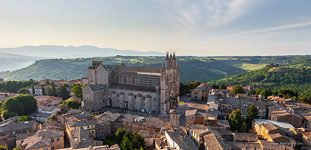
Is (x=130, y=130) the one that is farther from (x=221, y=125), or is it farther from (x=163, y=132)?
(x=221, y=125)

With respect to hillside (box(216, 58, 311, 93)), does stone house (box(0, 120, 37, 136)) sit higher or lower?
lower

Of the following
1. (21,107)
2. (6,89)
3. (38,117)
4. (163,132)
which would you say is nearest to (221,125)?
(163,132)

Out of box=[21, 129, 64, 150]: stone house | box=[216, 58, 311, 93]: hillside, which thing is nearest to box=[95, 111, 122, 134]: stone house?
box=[21, 129, 64, 150]: stone house

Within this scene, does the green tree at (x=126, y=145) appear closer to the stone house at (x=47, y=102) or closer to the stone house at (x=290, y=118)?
the stone house at (x=290, y=118)

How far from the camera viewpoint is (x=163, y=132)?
35500mm

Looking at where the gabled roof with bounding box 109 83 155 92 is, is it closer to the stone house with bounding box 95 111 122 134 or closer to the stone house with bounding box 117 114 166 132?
the stone house with bounding box 95 111 122 134

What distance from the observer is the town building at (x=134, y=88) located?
181 ft

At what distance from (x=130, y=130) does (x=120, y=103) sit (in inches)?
749

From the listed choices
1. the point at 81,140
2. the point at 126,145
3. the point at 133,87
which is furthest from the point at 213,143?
the point at 133,87

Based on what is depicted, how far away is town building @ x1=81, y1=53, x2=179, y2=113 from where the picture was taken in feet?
181

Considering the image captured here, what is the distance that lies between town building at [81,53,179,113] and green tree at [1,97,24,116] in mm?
15473

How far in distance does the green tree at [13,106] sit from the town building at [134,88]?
15473mm

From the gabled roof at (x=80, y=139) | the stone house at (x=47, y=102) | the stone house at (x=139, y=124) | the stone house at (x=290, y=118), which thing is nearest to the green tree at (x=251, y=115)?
the stone house at (x=290, y=118)

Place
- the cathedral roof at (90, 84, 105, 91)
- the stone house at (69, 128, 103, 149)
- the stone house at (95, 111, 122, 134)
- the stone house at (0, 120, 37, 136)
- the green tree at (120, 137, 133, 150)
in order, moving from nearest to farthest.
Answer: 1. the stone house at (69, 128, 103, 149)
2. the green tree at (120, 137, 133, 150)
3. the stone house at (0, 120, 37, 136)
4. the stone house at (95, 111, 122, 134)
5. the cathedral roof at (90, 84, 105, 91)
